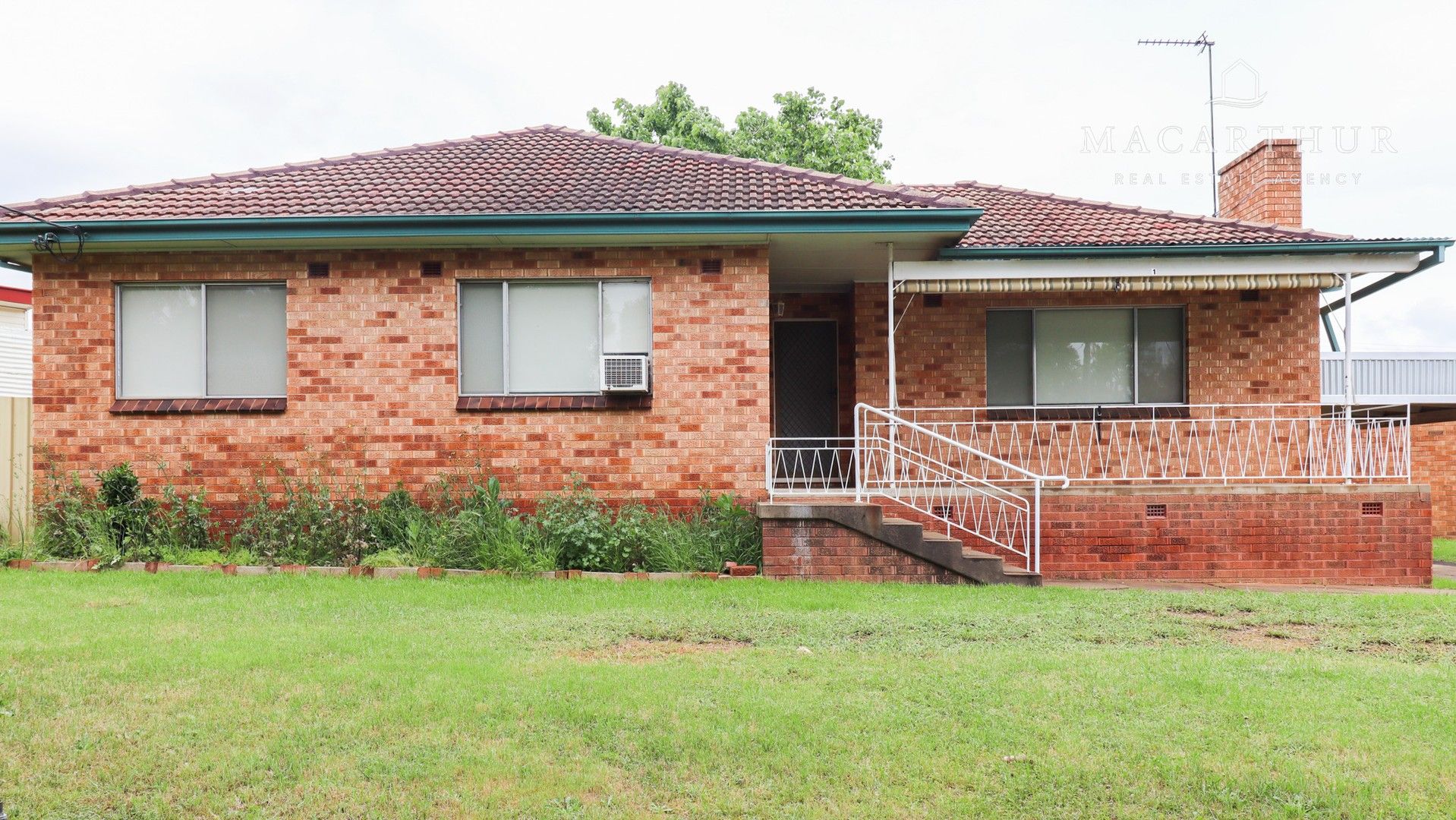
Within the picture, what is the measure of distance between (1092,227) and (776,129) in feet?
74.2

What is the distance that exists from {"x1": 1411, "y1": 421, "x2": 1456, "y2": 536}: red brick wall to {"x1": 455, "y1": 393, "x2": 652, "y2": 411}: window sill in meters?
17.8

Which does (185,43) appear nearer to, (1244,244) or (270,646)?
Result: (270,646)

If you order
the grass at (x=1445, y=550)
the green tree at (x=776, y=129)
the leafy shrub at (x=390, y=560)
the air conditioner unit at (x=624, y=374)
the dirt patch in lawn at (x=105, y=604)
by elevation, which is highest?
the green tree at (x=776, y=129)

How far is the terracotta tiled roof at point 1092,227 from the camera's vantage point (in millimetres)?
11391

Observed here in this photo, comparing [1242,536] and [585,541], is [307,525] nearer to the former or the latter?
[585,541]

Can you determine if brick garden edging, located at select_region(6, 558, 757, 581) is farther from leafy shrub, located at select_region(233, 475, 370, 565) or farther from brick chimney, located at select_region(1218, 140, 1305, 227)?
brick chimney, located at select_region(1218, 140, 1305, 227)

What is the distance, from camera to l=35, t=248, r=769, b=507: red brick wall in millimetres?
10086

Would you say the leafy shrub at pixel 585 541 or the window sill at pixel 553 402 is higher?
the window sill at pixel 553 402

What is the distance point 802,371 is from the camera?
13.3 metres

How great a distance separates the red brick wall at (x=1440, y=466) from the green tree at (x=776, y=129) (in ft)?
56.9

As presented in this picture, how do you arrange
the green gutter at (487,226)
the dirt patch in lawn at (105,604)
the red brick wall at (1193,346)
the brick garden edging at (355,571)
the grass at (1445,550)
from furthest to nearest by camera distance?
the grass at (1445,550)
the red brick wall at (1193,346)
the green gutter at (487,226)
the brick garden edging at (355,571)
the dirt patch in lawn at (105,604)

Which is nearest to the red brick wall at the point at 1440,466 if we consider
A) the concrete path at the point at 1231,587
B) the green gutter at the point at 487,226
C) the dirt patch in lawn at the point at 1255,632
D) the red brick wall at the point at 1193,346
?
the red brick wall at the point at 1193,346

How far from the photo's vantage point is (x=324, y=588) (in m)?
7.96

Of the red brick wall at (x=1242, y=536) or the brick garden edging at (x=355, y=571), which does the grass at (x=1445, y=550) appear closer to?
the red brick wall at (x=1242, y=536)
